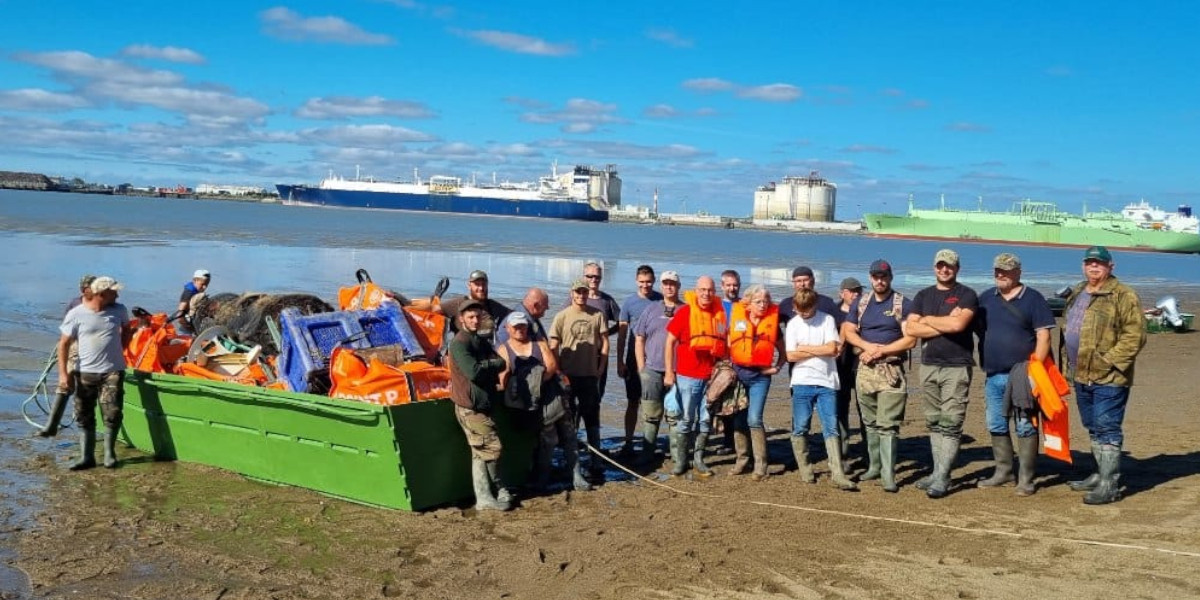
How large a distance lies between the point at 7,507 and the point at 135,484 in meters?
0.89

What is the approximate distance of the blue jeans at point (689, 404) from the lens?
7719mm

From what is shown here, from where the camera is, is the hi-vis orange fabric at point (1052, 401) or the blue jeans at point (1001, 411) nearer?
the hi-vis orange fabric at point (1052, 401)

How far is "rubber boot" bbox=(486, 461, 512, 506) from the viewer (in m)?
6.84

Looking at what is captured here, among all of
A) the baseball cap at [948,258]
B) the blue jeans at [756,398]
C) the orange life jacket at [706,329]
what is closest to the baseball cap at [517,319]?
the orange life jacket at [706,329]

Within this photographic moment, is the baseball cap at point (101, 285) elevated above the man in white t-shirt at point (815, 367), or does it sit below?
above

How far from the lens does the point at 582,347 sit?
25.5ft

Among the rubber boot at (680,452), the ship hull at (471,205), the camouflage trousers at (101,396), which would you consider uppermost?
the ship hull at (471,205)

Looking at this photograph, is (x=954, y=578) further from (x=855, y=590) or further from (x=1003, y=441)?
(x=1003, y=441)

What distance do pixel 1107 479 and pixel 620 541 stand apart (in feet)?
11.4

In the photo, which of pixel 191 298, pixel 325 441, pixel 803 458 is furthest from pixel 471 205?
pixel 325 441

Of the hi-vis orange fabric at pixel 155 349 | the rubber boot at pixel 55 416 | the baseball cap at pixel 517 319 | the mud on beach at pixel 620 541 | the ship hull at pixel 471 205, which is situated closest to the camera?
the mud on beach at pixel 620 541

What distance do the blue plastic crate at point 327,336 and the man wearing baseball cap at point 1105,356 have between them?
16.3 feet

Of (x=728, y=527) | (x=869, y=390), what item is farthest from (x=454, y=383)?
(x=869, y=390)

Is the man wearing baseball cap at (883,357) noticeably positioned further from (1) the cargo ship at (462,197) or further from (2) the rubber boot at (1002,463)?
(1) the cargo ship at (462,197)
